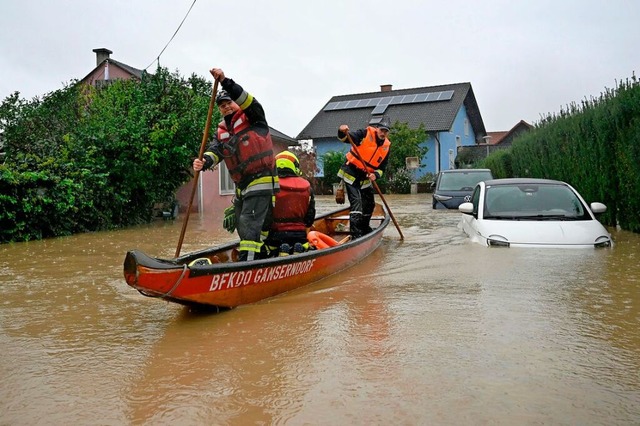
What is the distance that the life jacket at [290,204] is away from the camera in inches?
275

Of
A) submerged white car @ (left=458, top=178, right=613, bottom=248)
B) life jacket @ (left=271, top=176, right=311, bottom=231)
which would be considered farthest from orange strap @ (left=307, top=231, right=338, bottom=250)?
submerged white car @ (left=458, top=178, right=613, bottom=248)

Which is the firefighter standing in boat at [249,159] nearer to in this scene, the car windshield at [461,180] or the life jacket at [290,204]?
the life jacket at [290,204]

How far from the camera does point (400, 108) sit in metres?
42.5

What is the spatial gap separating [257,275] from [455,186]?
1397 cm

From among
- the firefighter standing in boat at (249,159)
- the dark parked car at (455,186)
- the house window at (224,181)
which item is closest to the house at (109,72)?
the house window at (224,181)

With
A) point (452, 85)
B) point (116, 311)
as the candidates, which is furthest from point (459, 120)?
point (116, 311)

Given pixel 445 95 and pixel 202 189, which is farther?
pixel 445 95

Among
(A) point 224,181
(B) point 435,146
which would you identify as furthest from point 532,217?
(B) point 435,146

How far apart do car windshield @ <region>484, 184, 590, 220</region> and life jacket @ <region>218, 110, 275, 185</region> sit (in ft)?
14.1

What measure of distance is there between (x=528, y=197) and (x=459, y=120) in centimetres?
3523

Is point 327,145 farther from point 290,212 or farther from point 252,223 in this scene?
point 252,223

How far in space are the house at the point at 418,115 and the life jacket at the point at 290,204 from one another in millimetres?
31612

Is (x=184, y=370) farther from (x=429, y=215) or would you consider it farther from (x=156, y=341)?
(x=429, y=215)

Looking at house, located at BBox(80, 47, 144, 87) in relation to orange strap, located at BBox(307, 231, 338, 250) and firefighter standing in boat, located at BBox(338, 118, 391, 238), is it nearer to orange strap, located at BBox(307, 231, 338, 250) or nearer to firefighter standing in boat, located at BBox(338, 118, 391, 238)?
firefighter standing in boat, located at BBox(338, 118, 391, 238)
